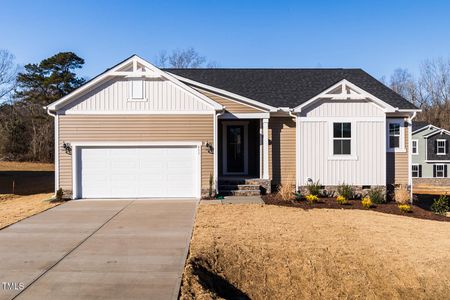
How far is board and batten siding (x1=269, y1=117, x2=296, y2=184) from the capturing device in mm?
14906

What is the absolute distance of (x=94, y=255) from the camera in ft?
22.3

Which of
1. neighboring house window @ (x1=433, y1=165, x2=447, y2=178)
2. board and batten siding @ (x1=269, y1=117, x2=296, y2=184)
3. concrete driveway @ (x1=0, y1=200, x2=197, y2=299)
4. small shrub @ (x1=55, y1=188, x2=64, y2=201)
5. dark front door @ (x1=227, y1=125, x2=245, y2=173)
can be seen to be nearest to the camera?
concrete driveway @ (x1=0, y1=200, x2=197, y2=299)

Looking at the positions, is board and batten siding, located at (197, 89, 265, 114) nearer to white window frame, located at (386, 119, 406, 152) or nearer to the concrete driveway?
the concrete driveway

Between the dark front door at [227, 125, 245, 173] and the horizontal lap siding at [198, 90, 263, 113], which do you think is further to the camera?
the dark front door at [227, 125, 245, 173]

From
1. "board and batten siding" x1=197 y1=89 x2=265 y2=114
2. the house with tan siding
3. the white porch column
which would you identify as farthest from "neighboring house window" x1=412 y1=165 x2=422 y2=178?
"board and batten siding" x1=197 y1=89 x2=265 y2=114

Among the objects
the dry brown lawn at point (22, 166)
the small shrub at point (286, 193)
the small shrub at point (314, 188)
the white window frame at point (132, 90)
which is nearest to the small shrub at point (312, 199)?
the small shrub at point (286, 193)

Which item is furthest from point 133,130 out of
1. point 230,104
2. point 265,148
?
point 265,148

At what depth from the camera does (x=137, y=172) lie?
1388cm

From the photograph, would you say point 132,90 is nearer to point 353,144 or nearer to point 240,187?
point 240,187

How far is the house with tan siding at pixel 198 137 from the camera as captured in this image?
13742 millimetres

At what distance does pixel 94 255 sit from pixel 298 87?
41.9 ft

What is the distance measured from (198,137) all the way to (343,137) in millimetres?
5511

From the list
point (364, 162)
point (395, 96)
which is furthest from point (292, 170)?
point (395, 96)

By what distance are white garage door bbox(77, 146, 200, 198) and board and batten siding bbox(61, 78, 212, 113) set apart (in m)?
1.46
